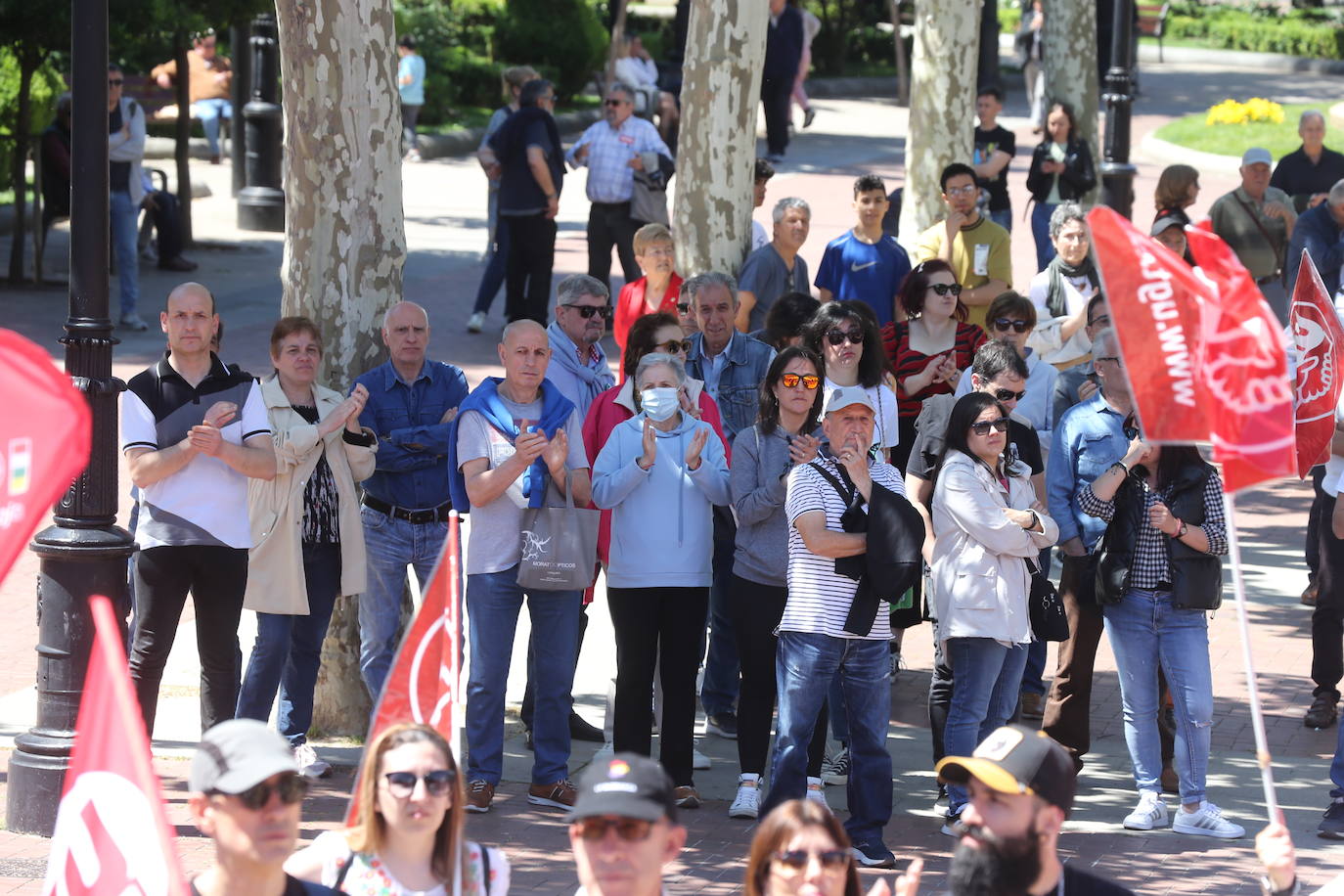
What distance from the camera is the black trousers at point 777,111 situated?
26.6 metres

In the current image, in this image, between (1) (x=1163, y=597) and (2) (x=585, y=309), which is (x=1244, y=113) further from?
(1) (x=1163, y=597)

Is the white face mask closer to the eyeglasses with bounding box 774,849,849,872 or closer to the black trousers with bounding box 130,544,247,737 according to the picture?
the black trousers with bounding box 130,544,247,737

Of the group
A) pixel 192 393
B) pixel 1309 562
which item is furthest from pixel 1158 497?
pixel 192 393

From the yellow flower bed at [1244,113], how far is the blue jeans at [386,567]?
81.9ft

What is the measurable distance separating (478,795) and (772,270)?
402 centimetres

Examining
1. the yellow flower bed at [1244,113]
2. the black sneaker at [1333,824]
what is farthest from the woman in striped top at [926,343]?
the yellow flower bed at [1244,113]

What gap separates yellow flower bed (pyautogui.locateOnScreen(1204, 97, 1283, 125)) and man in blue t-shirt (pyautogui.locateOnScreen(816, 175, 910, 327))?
69.5ft

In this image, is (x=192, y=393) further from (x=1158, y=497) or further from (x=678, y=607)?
(x=1158, y=497)

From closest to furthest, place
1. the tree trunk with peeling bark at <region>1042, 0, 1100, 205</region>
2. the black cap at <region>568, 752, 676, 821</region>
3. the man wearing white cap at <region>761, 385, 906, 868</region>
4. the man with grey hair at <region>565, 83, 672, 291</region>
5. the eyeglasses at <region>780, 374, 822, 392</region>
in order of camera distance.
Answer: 1. the black cap at <region>568, 752, 676, 821</region>
2. the man wearing white cap at <region>761, 385, 906, 868</region>
3. the eyeglasses at <region>780, 374, 822, 392</region>
4. the man with grey hair at <region>565, 83, 672, 291</region>
5. the tree trunk with peeling bark at <region>1042, 0, 1100, 205</region>

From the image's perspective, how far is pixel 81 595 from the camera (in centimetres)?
731

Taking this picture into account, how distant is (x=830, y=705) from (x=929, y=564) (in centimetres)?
71

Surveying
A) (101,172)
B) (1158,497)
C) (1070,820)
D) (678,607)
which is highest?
(101,172)

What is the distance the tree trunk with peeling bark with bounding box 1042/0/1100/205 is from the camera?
18.7 meters

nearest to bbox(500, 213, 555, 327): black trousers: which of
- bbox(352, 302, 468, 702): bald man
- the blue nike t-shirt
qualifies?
the blue nike t-shirt
